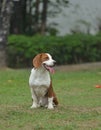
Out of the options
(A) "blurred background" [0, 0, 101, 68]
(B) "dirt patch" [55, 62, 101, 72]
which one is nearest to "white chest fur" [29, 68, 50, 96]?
(A) "blurred background" [0, 0, 101, 68]

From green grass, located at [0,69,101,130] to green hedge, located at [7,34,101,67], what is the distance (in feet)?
18.1

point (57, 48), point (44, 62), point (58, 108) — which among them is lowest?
point (57, 48)

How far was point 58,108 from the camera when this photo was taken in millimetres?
10523

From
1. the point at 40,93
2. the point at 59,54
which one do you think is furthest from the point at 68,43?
the point at 40,93

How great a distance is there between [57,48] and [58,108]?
1316 cm

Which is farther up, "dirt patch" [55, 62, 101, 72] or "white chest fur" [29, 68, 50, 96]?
"white chest fur" [29, 68, 50, 96]

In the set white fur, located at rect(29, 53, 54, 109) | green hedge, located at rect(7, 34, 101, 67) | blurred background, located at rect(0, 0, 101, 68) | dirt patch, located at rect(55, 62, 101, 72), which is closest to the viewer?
white fur, located at rect(29, 53, 54, 109)

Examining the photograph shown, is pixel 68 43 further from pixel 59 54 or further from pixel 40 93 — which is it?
pixel 40 93

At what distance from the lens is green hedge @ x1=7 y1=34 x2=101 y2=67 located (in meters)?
22.9

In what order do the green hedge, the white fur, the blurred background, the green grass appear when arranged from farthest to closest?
1. the green hedge
2. the blurred background
3. the white fur
4. the green grass

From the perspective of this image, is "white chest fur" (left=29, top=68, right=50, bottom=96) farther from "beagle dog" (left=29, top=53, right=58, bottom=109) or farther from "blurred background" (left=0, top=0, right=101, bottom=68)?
"blurred background" (left=0, top=0, right=101, bottom=68)

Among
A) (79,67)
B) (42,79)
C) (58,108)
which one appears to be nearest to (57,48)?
(79,67)

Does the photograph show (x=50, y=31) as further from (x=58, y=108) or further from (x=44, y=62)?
(x=44, y=62)

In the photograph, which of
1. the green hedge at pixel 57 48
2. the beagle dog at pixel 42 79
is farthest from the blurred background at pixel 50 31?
the beagle dog at pixel 42 79
